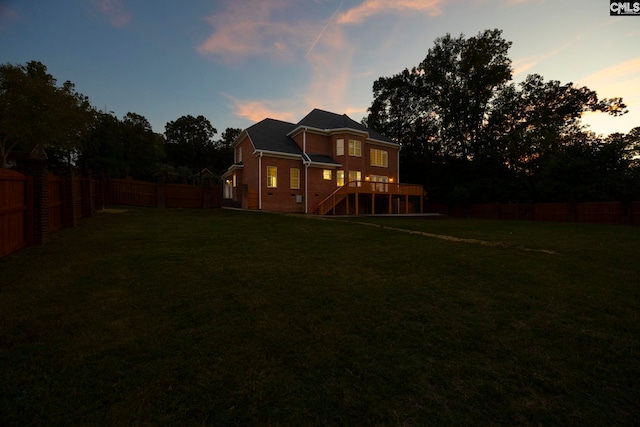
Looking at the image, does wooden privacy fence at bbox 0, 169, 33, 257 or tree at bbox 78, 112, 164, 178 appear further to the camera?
tree at bbox 78, 112, 164, 178

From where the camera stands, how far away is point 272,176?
23453 mm

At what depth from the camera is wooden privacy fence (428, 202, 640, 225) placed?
63.2ft

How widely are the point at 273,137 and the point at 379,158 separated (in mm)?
10928

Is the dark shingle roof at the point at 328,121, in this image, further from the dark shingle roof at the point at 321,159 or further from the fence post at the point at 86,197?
the fence post at the point at 86,197

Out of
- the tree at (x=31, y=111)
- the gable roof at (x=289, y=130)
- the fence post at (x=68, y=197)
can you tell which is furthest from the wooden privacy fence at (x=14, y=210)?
the tree at (x=31, y=111)

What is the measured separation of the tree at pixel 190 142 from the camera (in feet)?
198

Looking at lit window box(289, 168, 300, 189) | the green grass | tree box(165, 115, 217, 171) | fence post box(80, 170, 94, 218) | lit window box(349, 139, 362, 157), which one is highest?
tree box(165, 115, 217, 171)

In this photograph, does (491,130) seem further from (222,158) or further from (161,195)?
(222,158)

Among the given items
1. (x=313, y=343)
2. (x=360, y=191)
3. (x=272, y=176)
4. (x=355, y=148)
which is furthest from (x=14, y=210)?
(x=355, y=148)

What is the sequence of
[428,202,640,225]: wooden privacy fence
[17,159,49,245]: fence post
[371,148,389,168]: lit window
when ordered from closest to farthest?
[17,159,49,245]: fence post < [428,202,640,225]: wooden privacy fence < [371,148,389,168]: lit window

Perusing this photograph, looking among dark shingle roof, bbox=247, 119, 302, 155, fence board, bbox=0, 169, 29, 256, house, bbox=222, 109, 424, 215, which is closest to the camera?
fence board, bbox=0, 169, 29, 256

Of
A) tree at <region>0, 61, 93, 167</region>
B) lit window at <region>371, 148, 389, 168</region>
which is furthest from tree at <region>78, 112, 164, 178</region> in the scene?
lit window at <region>371, 148, 389, 168</region>

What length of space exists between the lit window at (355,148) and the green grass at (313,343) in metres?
20.9

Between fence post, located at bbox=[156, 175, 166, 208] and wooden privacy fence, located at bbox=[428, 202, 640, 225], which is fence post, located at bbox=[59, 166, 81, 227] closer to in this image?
fence post, located at bbox=[156, 175, 166, 208]
